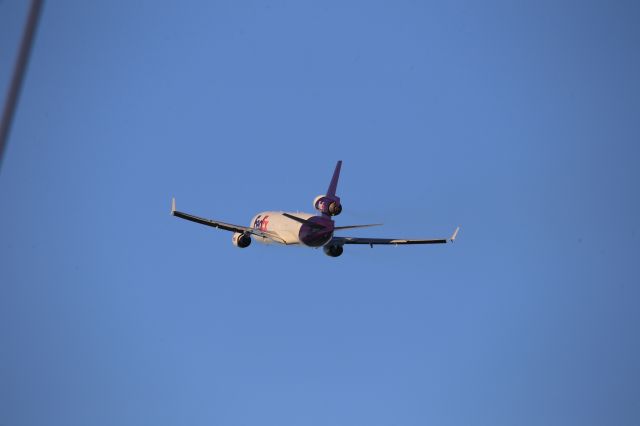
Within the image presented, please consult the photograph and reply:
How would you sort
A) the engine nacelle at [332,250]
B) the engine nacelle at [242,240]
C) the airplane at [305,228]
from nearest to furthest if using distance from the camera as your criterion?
the airplane at [305,228], the engine nacelle at [332,250], the engine nacelle at [242,240]

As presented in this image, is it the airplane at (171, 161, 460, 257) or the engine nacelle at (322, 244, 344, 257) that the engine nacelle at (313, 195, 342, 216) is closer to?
the airplane at (171, 161, 460, 257)

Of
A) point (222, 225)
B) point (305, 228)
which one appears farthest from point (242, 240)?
point (305, 228)

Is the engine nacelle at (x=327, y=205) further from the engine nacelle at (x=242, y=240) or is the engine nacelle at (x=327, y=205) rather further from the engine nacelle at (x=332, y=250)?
the engine nacelle at (x=242, y=240)

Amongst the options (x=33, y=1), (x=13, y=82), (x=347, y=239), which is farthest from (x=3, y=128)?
(x=347, y=239)

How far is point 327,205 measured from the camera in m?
70.6

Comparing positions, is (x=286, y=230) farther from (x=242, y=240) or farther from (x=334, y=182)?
(x=242, y=240)

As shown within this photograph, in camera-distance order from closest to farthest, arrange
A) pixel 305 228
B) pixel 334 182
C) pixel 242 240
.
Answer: pixel 305 228
pixel 334 182
pixel 242 240

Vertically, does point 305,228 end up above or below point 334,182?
below

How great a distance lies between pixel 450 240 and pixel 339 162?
11429mm

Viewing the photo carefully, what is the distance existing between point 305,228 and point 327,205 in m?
2.79

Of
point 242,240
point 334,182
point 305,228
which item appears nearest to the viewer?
point 305,228

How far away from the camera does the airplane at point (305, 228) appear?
69.4 m

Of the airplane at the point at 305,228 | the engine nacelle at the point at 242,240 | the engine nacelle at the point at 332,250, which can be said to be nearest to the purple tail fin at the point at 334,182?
the airplane at the point at 305,228

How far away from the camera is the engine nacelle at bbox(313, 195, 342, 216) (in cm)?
7050
